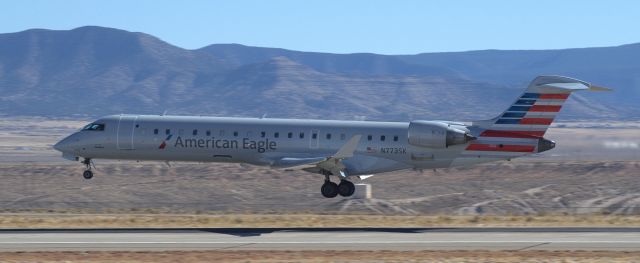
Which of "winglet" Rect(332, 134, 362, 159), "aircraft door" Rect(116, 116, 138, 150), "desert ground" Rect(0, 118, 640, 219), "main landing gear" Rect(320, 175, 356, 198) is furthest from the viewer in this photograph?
"desert ground" Rect(0, 118, 640, 219)

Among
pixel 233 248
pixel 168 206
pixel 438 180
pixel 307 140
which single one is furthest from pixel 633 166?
pixel 233 248

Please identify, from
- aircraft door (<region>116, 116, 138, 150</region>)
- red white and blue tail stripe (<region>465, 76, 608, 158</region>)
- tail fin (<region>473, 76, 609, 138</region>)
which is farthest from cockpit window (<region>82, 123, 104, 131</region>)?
tail fin (<region>473, 76, 609, 138</region>)

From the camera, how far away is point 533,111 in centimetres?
4862

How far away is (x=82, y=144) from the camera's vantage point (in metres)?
52.2

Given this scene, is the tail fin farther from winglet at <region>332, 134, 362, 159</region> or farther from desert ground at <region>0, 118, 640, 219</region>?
desert ground at <region>0, 118, 640, 219</region>

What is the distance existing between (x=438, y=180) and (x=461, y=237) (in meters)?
42.5

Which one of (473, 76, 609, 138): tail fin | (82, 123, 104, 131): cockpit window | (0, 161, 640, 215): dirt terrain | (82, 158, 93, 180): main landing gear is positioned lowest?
(0, 161, 640, 215): dirt terrain

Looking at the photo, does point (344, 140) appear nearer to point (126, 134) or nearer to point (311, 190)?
point (126, 134)

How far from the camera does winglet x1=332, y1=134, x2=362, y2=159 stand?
46.5 meters

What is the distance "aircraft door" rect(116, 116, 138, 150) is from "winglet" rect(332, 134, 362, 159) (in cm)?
1019

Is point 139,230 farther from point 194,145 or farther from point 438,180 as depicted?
point 438,180

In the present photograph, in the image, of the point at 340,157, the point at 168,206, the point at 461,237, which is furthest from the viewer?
the point at 168,206

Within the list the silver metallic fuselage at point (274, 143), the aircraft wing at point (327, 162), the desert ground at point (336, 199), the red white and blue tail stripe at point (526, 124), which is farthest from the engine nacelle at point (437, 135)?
the desert ground at point (336, 199)

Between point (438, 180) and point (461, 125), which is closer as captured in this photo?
point (461, 125)
